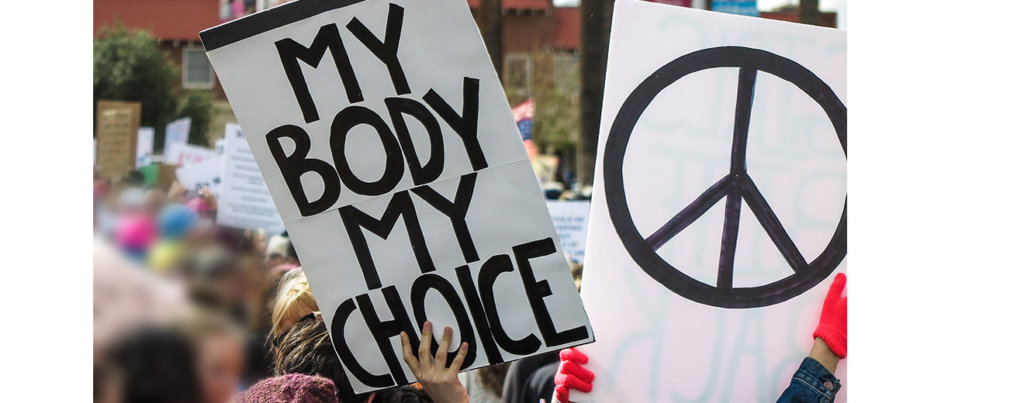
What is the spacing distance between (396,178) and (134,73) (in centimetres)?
3574

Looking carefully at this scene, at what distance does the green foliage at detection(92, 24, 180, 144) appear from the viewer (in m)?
34.8

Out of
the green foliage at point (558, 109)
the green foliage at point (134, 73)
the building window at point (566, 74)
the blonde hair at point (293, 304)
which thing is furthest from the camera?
the building window at point (566, 74)

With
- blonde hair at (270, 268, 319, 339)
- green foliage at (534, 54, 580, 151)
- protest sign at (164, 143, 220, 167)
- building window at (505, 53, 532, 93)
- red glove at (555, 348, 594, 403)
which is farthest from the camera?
green foliage at (534, 54, 580, 151)

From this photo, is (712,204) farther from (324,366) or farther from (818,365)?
(324,366)

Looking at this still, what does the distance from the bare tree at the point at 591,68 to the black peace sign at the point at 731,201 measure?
24.9 feet

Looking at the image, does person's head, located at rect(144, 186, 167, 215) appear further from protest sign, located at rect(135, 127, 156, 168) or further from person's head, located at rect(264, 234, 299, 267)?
protest sign, located at rect(135, 127, 156, 168)

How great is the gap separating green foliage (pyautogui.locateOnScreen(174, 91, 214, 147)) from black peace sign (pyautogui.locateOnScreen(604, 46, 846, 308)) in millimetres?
33676

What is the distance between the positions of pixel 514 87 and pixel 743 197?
38.5 metres

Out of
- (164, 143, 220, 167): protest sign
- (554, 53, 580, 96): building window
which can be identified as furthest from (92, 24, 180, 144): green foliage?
(164, 143, 220, 167): protest sign

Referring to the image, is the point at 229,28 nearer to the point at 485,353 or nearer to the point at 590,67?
the point at 485,353

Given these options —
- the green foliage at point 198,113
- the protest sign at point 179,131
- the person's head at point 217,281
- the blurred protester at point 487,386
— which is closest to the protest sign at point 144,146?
the protest sign at point 179,131

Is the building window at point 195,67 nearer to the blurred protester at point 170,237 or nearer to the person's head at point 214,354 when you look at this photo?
the blurred protester at point 170,237

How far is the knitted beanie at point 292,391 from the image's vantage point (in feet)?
7.06
